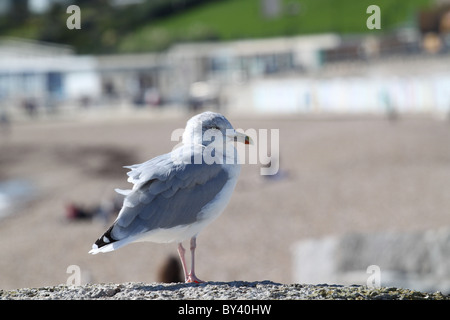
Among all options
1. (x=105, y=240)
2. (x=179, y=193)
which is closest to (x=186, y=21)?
(x=179, y=193)

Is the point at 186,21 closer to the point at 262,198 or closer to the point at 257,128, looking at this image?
the point at 257,128

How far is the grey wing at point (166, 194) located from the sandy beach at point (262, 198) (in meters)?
9.50

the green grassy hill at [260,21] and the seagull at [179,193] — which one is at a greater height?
the green grassy hill at [260,21]

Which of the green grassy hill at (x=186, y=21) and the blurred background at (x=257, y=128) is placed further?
the green grassy hill at (x=186, y=21)

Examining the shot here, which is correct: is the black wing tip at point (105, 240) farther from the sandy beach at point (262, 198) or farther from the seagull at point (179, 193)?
the sandy beach at point (262, 198)

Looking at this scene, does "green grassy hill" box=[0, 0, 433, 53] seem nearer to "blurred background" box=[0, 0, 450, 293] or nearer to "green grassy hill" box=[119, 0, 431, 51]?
"green grassy hill" box=[119, 0, 431, 51]

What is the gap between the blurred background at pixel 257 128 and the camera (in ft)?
53.8

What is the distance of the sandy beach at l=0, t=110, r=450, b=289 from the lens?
17.3m

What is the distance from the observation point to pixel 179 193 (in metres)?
3.81

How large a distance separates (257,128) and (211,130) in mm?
38517

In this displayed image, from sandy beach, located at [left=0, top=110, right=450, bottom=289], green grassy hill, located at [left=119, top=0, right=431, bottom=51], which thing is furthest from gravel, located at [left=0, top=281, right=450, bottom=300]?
green grassy hill, located at [left=119, top=0, right=431, bottom=51]

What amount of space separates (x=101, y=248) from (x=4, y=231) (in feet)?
71.8

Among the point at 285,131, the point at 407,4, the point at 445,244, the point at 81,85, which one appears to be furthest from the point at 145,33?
the point at 445,244

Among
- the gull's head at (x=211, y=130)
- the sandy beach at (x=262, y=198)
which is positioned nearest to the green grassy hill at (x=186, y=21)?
the sandy beach at (x=262, y=198)
